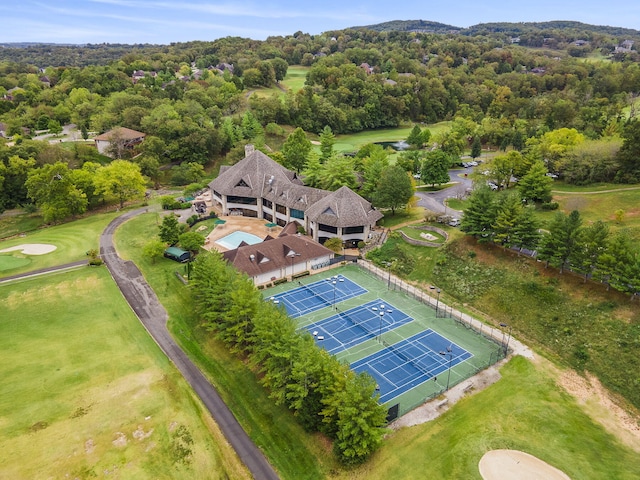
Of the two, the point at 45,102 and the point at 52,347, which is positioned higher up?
the point at 45,102

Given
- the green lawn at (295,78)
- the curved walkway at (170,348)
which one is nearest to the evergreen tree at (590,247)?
the curved walkway at (170,348)

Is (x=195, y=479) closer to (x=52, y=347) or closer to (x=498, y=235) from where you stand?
(x=52, y=347)

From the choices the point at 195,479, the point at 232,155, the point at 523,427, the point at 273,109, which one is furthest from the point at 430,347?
the point at 273,109

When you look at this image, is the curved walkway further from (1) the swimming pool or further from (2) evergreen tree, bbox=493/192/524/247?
(2) evergreen tree, bbox=493/192/524/247

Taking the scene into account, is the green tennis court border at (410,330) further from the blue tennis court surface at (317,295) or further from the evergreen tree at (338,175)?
the evergreen tree at (338,175)

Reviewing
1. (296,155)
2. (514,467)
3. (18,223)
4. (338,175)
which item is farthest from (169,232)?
(514,467)

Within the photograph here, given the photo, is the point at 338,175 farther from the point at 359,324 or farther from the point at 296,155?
the point at 359,324
